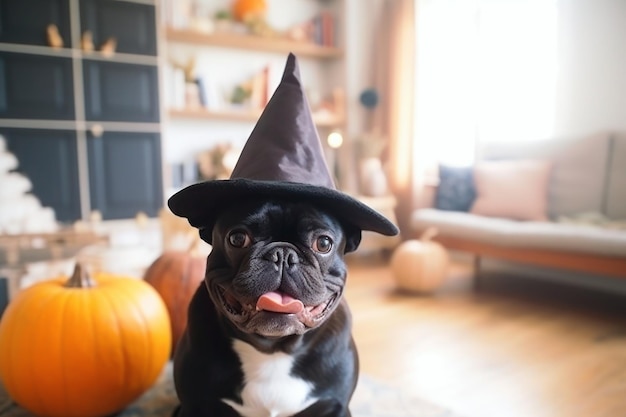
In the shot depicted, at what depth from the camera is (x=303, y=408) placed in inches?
32.6

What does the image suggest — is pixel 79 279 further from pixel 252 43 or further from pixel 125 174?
pixel 252 43

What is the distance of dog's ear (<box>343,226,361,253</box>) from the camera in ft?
2.76

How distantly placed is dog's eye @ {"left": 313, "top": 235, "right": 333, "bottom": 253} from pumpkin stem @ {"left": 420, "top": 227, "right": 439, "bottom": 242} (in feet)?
6.55

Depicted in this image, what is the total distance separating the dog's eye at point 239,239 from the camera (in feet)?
2.43

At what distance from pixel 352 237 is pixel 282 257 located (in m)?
0.19

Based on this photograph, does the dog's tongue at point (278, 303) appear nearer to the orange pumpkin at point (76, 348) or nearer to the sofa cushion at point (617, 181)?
the orange pumpkin at point (76, 348)

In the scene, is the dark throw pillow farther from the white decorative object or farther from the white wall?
the white decorative object

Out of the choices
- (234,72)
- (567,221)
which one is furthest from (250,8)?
(567,221)

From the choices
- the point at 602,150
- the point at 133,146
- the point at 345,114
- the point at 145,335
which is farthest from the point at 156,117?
the point at 602,150

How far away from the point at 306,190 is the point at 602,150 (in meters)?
2.42

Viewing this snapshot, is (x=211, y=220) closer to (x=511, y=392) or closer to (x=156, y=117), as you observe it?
(x=511, y=392)

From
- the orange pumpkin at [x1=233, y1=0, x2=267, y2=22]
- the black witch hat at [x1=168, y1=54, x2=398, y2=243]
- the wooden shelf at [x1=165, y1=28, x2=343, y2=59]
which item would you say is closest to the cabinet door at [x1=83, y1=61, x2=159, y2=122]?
the wooden shelf at [x1=165, y1=28, x2=343, y2=59]

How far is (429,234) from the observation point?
2.68m

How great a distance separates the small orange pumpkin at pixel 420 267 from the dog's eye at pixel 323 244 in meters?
1.81
